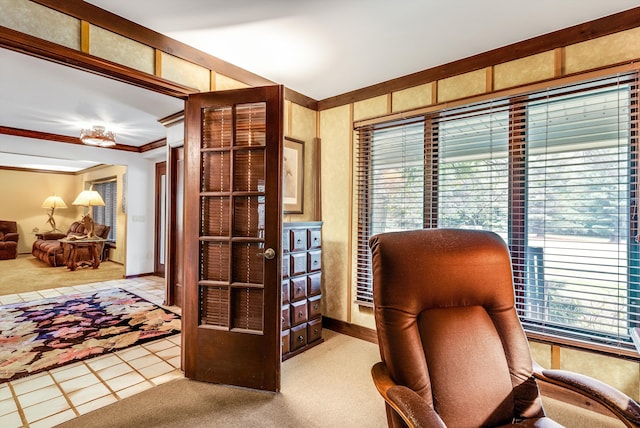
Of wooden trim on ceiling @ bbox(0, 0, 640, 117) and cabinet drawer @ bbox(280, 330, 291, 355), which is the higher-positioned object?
wooden trim on ceiling @ bbox(0, 0, 640, 117)

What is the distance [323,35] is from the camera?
232 cm

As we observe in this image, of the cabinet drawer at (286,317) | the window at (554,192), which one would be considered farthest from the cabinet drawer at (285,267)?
the window at (554,192)

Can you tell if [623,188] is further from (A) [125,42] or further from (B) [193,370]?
(A) [125,42]

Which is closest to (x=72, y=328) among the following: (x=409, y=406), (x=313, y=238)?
(x=313, y=238)

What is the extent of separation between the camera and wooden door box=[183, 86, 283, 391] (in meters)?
2.28

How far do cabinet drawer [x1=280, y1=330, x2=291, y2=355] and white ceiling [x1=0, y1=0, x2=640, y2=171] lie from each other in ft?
7.75

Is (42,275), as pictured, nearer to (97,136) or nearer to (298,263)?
(97,136)

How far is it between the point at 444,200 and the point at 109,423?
2867mm

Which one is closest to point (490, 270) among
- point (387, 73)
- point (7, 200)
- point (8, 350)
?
point (387, 73)

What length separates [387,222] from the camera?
10.4 feet

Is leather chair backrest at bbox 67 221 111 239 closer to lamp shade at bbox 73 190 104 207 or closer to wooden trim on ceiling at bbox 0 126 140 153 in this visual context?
lamp shade at bbox 73 190 104 207

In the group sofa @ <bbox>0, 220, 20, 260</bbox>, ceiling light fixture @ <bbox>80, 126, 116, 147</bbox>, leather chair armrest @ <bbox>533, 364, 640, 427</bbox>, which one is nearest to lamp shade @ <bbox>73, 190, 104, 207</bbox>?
sofa @ <bbox>0, 220, 20, 260</bbox>

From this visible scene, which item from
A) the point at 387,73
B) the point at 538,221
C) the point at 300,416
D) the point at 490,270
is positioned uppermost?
the point at 387,73

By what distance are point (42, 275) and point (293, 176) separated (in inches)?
232
